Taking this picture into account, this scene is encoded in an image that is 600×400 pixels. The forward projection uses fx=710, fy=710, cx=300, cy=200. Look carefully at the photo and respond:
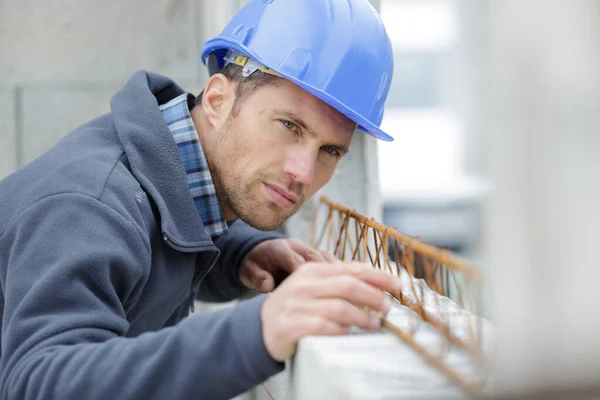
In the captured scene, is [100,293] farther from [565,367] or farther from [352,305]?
[565,367]

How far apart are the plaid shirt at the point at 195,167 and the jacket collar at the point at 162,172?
0.10 meters

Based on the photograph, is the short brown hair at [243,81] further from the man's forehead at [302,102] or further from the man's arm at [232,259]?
the man's arm at [232,259]

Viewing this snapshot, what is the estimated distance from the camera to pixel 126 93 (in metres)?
1.58

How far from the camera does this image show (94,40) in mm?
2848

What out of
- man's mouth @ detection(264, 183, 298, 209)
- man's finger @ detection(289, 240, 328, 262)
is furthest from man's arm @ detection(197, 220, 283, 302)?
man's mouth @ detection(264, 183, 298, 209)

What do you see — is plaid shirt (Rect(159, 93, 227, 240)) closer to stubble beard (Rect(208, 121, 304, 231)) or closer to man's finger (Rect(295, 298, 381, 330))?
stubble beard (Rect(208, 121, 304, 231))

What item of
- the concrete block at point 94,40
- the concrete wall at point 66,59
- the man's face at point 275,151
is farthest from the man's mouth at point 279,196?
the concrete block at point 94,40

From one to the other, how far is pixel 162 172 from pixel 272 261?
1.52 feet

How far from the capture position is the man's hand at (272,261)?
68.0 inches

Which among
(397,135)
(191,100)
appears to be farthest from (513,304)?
(397,135)

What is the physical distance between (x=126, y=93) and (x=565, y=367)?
1207mm

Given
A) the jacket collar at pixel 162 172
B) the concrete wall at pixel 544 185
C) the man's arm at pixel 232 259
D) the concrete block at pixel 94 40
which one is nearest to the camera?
the concrete wall at pixel 544 185

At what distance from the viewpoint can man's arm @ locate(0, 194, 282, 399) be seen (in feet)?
3.25

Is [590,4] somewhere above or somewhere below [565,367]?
above
